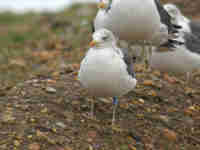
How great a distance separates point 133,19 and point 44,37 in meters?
6.04

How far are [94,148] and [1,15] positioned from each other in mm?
9867

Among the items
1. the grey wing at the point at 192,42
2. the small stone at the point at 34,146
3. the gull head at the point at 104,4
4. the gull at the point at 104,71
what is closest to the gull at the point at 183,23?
the grey wing at the point at 192,42

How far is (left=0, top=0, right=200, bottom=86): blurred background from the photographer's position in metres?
8.82

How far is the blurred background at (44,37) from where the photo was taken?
8.82 metres

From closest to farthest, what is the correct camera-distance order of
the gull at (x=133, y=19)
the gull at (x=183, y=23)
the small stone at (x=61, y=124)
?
the small stone at (x=61, y=124)
the gull at (x=133, y=19)
the gull at (x=183, y=23)

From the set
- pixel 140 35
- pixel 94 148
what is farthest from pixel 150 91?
pixel 94 148

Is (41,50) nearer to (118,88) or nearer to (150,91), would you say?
(150,91)

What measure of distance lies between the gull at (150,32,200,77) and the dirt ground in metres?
0.54

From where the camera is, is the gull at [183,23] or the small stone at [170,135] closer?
the small stone at [170,135]

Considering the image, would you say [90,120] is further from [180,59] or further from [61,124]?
[180,59]

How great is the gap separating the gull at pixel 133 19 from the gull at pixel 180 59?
1168 mm

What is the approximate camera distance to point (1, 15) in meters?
13.9

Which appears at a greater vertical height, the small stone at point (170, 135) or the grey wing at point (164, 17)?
the grey wing at point (164, 17)

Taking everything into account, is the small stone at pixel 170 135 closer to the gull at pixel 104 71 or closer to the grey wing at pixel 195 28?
the gull at pixel 104 71
